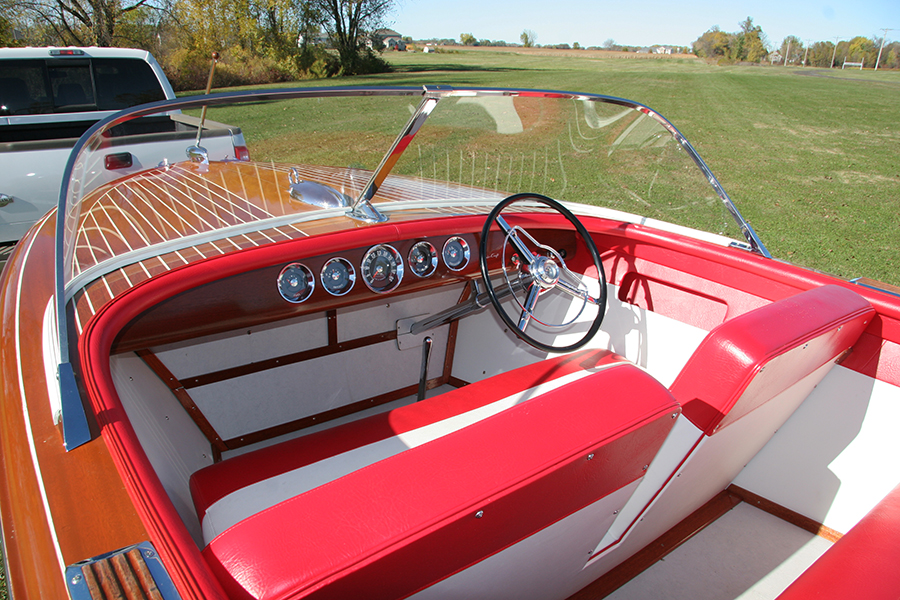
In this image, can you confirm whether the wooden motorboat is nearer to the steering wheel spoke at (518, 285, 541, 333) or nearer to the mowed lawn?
the steering wheel spoke at (518, 285, 541, 333)

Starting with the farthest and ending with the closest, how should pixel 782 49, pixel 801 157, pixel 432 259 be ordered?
pixel 782 49 → pixel 801 157 → pixel 432 259

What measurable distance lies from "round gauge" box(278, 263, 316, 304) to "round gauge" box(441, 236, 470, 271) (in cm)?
52

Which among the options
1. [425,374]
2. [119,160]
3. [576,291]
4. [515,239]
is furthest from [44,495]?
[425,374]

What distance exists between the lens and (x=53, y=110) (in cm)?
415

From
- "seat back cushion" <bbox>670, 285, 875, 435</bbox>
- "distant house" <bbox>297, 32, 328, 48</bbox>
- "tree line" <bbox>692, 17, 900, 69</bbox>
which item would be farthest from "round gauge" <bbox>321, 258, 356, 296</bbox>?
"tree line" <bbox>692, 17, 900, 69</bbox>

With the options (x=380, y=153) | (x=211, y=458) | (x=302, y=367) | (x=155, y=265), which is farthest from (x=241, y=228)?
(x=211, y=458)

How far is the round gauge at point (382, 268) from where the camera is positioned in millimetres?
1833

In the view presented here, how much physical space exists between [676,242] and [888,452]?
938 millimetres

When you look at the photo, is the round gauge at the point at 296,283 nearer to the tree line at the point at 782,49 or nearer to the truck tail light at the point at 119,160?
the truck tail light at the point at 119,160

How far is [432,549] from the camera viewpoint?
0.77m

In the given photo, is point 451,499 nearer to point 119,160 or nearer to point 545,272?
point 545,272

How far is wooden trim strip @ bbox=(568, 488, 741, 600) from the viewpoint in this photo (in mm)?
1661

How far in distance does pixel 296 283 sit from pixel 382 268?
310mm

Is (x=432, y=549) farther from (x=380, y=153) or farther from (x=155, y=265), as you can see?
(x=380, y=153)
